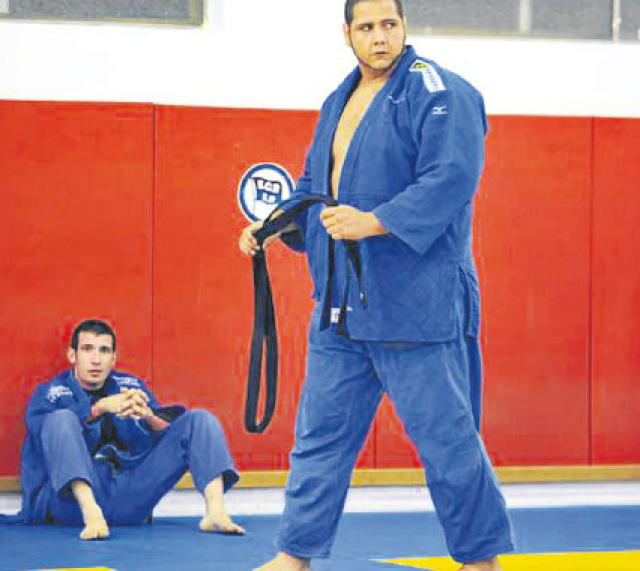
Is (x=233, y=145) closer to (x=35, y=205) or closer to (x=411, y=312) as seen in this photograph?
(x=35, y=205)

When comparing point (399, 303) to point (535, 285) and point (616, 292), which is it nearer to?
point (535, 285)

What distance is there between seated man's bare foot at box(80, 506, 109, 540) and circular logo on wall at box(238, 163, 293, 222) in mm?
1733

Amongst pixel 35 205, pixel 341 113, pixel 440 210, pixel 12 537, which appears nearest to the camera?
pixel 440 210

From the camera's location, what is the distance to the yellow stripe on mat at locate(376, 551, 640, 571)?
14.8 feet

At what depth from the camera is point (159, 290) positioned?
6324 millimetres

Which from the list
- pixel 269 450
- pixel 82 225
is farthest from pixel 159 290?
pixel 269 450

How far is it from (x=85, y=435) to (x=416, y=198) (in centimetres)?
222

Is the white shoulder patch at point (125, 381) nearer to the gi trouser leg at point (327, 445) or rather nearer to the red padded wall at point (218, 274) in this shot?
the red padded wall at point (218, 274)

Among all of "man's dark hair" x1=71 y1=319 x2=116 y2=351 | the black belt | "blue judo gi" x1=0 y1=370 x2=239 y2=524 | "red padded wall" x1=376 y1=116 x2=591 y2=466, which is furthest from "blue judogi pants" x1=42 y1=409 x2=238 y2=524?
"red padded wall" x1=376 y1=116 x2=591 y2=466

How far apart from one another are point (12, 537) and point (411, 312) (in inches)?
79.9

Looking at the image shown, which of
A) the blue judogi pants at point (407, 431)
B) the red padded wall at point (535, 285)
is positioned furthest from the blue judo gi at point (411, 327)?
the red padded wall at point (535, 285)

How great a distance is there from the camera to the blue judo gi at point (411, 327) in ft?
12.5

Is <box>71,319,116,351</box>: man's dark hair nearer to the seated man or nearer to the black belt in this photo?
the seated man

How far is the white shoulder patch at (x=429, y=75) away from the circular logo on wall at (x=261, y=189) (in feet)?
8.06
